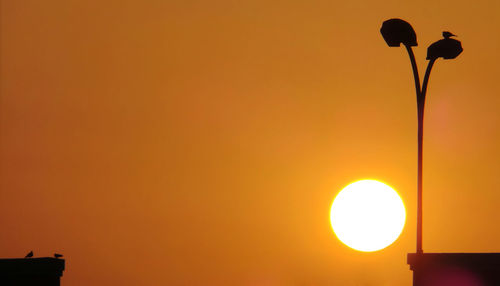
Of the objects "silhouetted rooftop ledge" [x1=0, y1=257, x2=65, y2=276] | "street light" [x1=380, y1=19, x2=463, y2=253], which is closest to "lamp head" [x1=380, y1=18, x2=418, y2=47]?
"street light" [x1=380, y1=19, x2=463, y2=253]

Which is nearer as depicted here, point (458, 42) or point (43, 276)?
point (458, 42)

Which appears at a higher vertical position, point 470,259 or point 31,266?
point 470,259

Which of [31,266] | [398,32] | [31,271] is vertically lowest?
[31,271]

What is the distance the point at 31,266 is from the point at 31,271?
12cm

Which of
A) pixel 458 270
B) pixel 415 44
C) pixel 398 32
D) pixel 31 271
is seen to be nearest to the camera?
pixel 458 270

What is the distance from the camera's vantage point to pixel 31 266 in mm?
17719

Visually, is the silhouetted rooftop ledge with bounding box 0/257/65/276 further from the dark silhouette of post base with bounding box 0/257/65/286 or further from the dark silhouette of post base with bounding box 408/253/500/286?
the dark silhouette of post base with bounding box 408/253/500/286

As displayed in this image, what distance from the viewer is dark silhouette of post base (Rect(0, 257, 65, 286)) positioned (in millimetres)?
17234

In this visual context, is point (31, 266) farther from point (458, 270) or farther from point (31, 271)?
point (458, 270)

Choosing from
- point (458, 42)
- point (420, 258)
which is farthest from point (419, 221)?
point (458, 42)

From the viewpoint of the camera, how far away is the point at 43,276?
18.0m

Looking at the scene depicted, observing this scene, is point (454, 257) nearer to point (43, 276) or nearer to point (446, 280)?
point (446, 280)

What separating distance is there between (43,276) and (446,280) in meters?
10.2

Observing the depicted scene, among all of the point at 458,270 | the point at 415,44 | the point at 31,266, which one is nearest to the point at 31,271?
the point at 31,266
